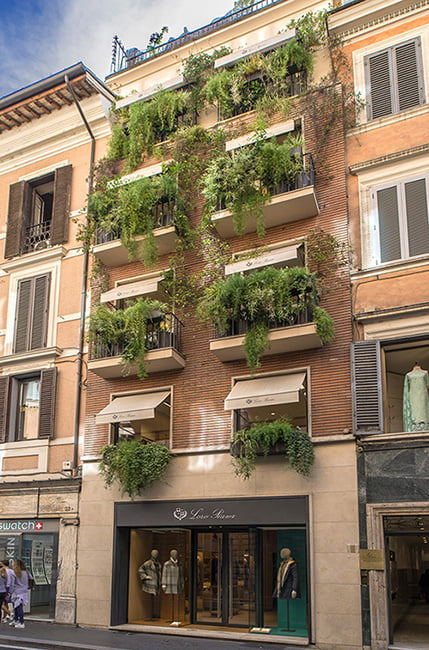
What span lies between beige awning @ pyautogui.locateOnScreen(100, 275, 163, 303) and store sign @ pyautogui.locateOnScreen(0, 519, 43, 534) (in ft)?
19.7

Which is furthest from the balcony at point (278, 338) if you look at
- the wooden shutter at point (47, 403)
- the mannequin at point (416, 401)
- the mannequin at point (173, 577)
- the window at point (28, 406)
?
the window at point (28, 406)

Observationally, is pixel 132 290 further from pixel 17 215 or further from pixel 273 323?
pixel 17 215

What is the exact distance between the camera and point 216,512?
15062mm

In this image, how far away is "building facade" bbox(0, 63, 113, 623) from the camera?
17.3 m

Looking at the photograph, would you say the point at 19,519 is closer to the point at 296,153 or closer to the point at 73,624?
the point at 73,624

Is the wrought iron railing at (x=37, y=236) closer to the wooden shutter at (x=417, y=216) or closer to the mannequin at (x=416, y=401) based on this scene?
the wooden shutter at (x=417, y=216)

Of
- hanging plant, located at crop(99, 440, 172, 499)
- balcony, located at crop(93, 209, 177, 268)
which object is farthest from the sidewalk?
balcony, located at crop(93, 209, 177, 268)

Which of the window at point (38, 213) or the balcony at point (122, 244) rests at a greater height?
the window at point (38, 213)

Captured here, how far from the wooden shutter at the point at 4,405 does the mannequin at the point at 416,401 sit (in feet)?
35.7

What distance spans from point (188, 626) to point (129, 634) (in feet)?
4.41

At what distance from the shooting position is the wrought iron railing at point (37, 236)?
20.7 m

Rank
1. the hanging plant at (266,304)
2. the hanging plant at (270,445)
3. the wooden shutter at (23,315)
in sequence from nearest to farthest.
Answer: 1. the hanging plant at (270,445)
2. the hanging plant at (266,304)
3. the wooden shutter at (23,315)

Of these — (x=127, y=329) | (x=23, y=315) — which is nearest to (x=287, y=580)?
(x=127, y=329)

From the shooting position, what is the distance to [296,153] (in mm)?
16750
